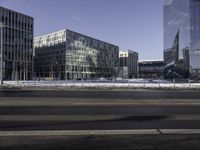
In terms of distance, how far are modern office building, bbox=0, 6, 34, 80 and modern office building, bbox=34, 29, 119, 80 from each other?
11.2m

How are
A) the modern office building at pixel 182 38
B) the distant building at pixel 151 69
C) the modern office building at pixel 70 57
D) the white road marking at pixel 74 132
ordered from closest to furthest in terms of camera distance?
the white road marking at pixel 74 132, the modern office building at pixel 182 38, the modern office building at pixel 70 57, the distant building at pixel 151 69

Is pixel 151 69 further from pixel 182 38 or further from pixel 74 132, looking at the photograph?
pixel 74 132

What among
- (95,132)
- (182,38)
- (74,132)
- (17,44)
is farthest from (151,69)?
(74,132)

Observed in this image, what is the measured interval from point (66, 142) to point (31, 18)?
130m

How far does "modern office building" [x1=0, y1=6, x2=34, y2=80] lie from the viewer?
394 ft

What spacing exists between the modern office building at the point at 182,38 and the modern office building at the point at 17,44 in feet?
167

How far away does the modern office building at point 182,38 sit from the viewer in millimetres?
87562

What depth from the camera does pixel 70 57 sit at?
14550cm

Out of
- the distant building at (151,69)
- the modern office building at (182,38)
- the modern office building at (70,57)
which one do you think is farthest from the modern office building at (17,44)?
the distant building at (151,69)

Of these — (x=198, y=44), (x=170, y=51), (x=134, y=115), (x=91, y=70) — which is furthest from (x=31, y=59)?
(x=134, y=115)

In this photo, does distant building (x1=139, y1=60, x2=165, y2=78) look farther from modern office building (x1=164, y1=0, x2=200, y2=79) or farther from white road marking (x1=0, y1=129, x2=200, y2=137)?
white road marking (x1=0, y1=129, x2=200, y2=137)

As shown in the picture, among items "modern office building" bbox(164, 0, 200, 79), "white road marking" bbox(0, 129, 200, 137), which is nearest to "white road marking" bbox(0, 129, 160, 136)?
"white road marking" bbox(0, 129, 200, 137)

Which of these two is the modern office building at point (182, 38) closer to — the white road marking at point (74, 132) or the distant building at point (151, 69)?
the white road marking at point (74, 132)

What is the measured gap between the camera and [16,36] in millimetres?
126062
